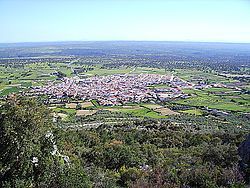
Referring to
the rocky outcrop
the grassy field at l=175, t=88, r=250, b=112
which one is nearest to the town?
the grassy field at l=175, t=88, r=250, b=112

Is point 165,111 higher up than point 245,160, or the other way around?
point 245,160

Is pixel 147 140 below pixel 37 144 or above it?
below

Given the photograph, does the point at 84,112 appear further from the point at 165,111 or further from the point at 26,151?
the point at 26,151

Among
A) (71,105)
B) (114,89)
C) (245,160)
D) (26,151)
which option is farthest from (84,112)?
(245,160)

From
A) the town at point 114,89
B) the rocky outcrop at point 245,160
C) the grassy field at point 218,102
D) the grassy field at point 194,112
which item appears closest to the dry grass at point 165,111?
the grassy field at point 194,112

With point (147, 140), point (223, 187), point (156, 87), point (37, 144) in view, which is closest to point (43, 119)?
point (37, 144)

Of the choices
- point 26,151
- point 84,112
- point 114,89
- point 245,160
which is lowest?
point 114,89

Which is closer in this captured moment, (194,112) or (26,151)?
(26,151)

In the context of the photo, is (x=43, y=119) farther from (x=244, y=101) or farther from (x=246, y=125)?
(x=244, y=101)

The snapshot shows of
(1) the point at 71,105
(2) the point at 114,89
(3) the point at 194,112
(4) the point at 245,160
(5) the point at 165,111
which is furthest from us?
(2) the point at 114,89

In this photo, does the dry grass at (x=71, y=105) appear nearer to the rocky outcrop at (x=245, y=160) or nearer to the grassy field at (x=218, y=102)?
the grassy field at (x=218, y=102)

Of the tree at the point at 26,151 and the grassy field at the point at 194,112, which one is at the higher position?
the tree at the point at 26,151
